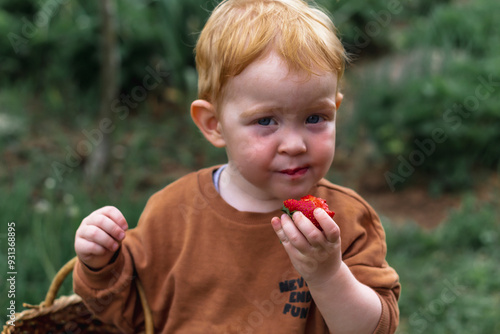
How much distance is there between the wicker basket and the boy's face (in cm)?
60

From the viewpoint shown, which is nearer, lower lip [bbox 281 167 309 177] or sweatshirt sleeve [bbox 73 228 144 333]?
lower lip [bbox 281 167 309 177]

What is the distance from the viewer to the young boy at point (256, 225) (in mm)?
1488

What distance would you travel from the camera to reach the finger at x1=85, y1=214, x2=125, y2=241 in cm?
167

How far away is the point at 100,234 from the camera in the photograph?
1665 millimetres

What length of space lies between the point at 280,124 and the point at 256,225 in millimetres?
354

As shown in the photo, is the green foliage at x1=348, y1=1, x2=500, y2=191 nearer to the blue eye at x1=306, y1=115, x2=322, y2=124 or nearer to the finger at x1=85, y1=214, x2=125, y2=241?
the blue eye at x1=306, y1=115, x2=322, y2=124

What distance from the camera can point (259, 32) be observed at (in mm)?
1521

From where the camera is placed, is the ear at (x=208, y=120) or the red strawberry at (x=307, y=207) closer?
the red strawberry at (x=307, y=207)

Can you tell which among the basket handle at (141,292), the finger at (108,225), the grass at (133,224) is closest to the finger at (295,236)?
the finger at (108,225)

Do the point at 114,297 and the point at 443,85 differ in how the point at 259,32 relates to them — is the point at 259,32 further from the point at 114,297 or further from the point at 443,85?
the point at 443,85

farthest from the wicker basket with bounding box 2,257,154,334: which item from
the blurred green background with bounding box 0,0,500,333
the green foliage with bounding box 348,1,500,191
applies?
the green foliage with bounding box 348,1,500,191

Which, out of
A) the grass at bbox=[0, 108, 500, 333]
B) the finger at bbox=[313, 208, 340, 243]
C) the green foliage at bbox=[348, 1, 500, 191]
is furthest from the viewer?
the green foliage at bbox=[348, 1, 500, 191]

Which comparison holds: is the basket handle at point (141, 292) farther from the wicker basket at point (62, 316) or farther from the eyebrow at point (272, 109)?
the eyebrow at point (272, 109)

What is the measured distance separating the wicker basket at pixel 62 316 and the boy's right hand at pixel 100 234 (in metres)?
0.18
